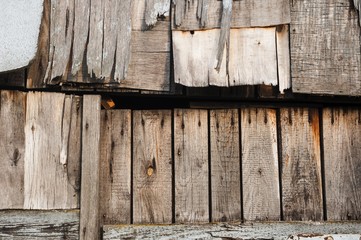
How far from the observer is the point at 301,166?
4.41m

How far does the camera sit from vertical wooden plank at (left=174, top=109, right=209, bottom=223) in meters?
4.32

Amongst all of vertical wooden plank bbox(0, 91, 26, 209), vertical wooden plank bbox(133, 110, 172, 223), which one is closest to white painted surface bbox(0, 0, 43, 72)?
vertical wooden plank bbox(0, 91, 26, 209)

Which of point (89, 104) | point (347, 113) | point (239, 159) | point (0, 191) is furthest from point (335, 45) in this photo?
point (0, 191)

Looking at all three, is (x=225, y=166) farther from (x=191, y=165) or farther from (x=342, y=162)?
(x=342, y=162)

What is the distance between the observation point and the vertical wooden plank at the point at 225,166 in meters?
4.33

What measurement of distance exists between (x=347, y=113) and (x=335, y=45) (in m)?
0.48

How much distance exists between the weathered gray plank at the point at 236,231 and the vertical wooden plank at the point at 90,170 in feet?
0.36

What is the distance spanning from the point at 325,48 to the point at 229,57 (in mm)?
643

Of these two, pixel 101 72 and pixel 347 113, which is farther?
pixel 347 113

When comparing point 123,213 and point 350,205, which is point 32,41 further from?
point 350,205

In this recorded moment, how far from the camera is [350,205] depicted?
14.5ft

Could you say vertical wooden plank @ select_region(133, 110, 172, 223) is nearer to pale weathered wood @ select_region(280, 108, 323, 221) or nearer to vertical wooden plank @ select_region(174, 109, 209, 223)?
vertical wooden plank @ select_region(174, 109, 209, 223)

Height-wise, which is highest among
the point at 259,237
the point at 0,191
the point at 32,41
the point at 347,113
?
the point at 32,41

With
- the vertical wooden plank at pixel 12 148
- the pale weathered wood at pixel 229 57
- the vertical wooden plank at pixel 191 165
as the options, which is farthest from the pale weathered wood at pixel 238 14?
the vertical wooden plank at pixel 12 148
